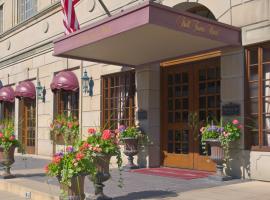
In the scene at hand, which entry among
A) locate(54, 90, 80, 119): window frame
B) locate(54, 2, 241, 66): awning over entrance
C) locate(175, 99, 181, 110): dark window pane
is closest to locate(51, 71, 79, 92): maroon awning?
locate(54, 90, 80, 119): window frame

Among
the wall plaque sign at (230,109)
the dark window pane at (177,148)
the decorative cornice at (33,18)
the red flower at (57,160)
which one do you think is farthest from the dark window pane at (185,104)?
the decorative cornice at (33,18)

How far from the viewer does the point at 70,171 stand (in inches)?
273

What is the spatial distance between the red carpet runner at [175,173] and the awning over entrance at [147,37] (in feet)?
10.2

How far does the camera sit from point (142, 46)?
36.8ft

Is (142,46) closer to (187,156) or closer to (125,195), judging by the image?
(187,156)

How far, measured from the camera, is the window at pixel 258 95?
9945 millimetres

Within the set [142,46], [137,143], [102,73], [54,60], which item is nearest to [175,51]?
[142,46]

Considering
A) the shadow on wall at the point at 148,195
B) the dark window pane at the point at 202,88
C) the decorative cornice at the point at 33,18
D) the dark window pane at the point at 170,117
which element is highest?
the decorative cornice at the point at 33,18

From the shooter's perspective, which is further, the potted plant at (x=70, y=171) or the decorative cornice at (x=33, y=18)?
the decorative cornice at (x=33, y=18)

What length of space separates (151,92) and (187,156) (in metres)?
2.21

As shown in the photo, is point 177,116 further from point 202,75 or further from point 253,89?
point 253,89

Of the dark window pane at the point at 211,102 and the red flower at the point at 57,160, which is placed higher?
the dark window pane at the point at 211,102

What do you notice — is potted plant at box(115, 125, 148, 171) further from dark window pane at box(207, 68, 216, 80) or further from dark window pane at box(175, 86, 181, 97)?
dark window pane at box(207, 68, 216, 80)

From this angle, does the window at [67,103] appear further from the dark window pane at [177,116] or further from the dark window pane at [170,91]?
the dark window pane at [177,116]
